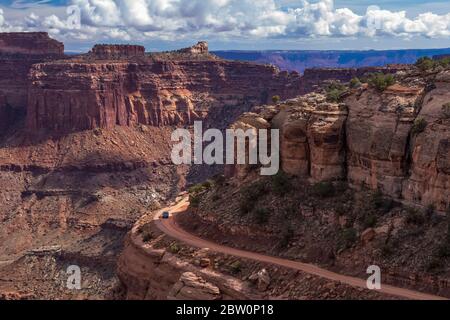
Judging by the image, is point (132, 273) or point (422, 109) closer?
point (422, 109)

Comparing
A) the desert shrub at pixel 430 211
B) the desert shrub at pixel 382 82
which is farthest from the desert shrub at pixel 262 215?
the desert shrub at pixel 430 211

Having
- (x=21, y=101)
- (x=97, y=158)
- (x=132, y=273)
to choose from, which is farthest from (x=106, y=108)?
(x=132, y=273)

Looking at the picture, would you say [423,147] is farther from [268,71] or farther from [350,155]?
[268,71]

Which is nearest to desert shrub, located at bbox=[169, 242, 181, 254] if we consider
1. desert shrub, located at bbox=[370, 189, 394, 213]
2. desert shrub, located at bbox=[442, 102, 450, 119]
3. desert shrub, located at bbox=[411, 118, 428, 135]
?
desert shrub, located at bbox=[370, 189, 394, 213]

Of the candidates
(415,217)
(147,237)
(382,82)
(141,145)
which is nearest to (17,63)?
(141,145)

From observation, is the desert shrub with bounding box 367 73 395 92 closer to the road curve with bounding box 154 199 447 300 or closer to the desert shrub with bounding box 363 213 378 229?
the desert shrub with bounding box 363 213 378 229

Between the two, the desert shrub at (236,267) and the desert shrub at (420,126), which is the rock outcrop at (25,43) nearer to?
the desert shrub at (236,267)

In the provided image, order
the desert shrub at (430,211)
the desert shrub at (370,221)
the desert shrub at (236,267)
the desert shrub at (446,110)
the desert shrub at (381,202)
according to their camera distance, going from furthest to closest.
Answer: the desert shrub at (236,267), the desert shrub at (381,202), the desert shrub at (370,221), the desert shrub at (446,110), the desert shrub at (430,211)
